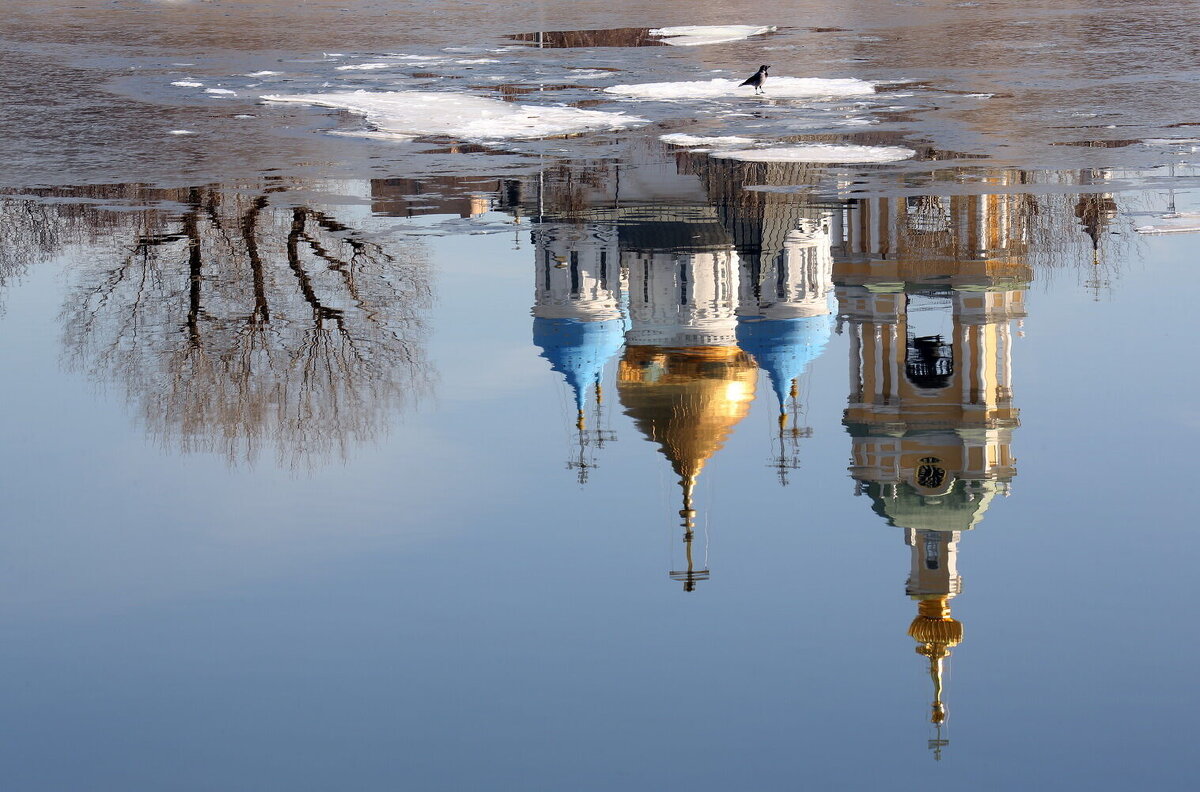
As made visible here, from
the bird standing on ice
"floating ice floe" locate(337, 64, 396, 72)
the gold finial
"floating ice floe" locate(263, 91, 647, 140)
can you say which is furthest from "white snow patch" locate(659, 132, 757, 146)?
the gold finial

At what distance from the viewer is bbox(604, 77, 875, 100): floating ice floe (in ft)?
92.5

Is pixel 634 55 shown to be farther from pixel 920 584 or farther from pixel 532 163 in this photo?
pixel 920 584

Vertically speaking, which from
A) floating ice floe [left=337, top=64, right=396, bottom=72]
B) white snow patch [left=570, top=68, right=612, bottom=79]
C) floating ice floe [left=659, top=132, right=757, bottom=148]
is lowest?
floating ice floe [left=659, top=132, right=757, bottom=148]

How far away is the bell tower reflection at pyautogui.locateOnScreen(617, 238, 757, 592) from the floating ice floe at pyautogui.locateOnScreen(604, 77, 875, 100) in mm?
2248

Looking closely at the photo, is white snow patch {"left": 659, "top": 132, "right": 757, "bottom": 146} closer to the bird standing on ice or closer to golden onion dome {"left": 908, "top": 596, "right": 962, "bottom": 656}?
the bird standing on ice

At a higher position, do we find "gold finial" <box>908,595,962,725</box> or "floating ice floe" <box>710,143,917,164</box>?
"floating ice floe" <box>710,143,917,164</box>

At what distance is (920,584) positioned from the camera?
11.3 metres

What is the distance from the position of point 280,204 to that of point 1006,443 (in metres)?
8.47

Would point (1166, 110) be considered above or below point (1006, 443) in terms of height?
above

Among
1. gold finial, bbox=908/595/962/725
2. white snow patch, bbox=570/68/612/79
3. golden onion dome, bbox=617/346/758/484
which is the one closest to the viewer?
gold finial, bbox=908/595/962/725

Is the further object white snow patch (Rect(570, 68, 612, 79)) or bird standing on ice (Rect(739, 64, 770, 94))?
white snow patch (Rect(570, 68, 612, 79))

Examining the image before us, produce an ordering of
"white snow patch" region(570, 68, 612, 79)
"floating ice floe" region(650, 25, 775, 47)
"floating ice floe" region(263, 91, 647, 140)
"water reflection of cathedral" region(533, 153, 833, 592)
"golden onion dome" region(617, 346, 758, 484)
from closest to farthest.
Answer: "water reflection of cathedral" region(533, 153, 833, 592) → "golden onion dome" region(617, 346, 758, 484) → "floating ice floe" region(263, 91, 647, 140) → "white snow patch" region(570, 68, 612, 79) → "floating ice floe" region(650, 25, 775, 47)

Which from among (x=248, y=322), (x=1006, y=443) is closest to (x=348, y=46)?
(x=248, y=322)

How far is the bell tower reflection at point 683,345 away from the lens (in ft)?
83.0
